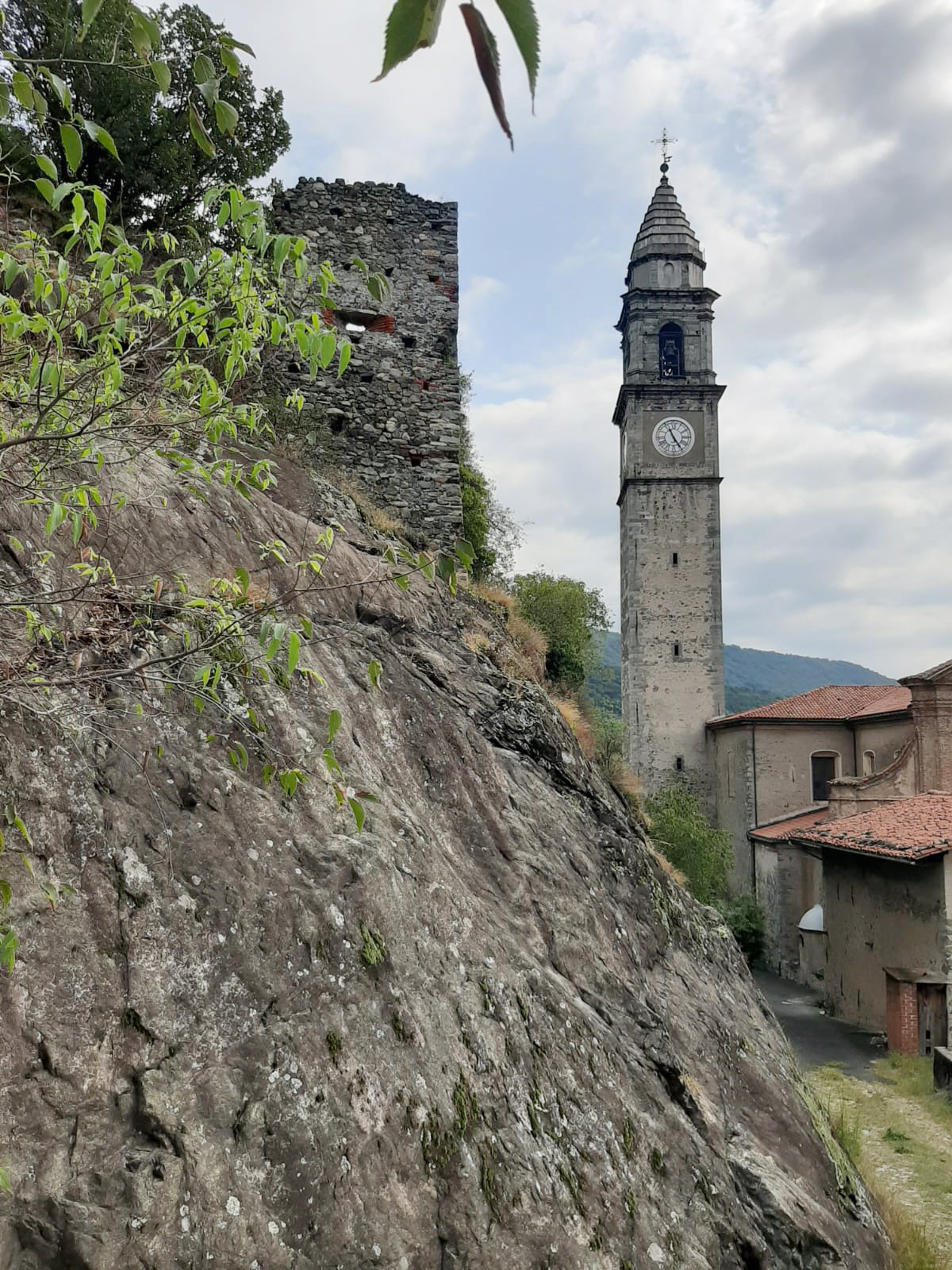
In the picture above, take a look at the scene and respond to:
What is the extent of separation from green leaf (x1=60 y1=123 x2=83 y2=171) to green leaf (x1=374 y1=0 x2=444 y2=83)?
5.02ft

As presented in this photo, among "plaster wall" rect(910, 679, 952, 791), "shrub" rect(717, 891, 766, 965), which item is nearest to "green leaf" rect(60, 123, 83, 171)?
"plaster wall" rect(910, 679, 952, 791)

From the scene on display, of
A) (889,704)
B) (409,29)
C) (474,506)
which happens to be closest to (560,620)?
(474,506)

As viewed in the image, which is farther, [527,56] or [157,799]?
[157,799]

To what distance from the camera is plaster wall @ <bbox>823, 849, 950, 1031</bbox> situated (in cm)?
1591

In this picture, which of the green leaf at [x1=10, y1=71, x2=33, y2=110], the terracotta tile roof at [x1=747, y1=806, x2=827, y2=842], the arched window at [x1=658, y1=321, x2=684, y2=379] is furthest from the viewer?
the arched window at [x1=658, y1=321, x2=684, y2=379]

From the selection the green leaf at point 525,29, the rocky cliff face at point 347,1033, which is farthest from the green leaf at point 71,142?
the rocky cliff face at point 347,1033

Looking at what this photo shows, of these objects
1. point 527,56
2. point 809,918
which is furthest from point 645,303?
point 527,56

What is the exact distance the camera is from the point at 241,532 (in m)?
6.11

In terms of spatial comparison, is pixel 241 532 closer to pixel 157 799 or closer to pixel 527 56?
pixel 157 799

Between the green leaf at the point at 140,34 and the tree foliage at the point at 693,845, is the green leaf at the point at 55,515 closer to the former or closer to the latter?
the green leaf at the point at 140,34

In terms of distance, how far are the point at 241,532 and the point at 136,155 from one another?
6.80 meters

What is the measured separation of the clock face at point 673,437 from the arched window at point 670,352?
79.0 inches

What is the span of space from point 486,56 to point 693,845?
86.2 feet

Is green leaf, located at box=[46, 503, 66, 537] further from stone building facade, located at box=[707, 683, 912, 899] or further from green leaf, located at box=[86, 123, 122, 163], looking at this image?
stone building facade, located at box=[707, 683, 912, 899]
